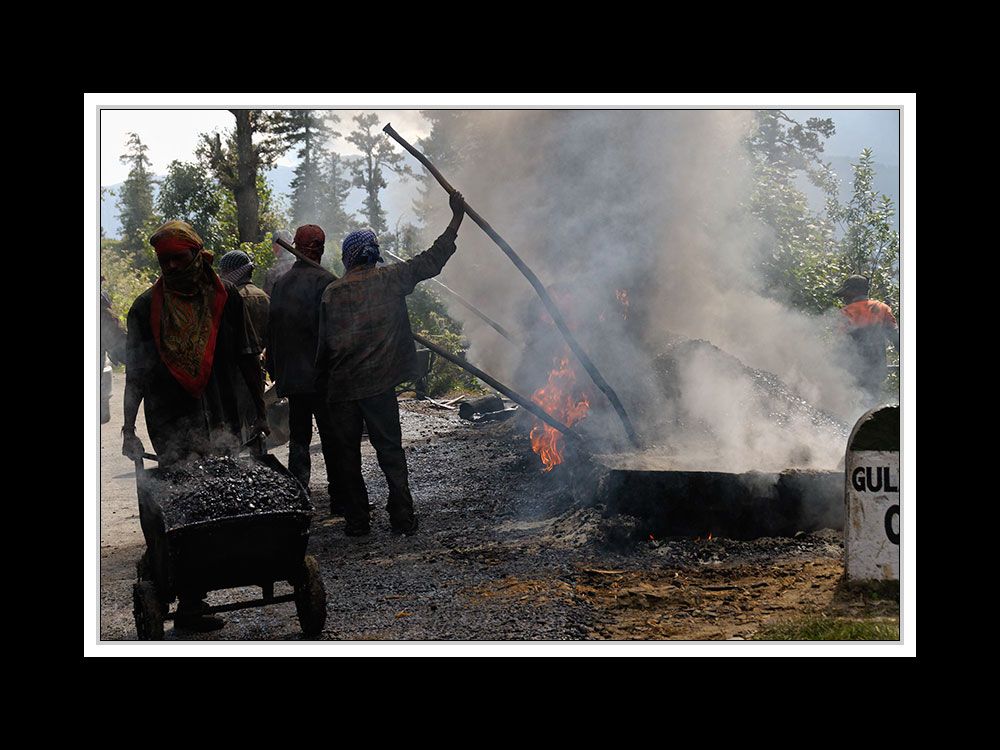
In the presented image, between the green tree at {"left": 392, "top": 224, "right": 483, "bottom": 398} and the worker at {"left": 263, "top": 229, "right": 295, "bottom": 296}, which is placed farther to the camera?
the green tree at {"left": 392, "top": 224, "right": 483, "bottom": 398}

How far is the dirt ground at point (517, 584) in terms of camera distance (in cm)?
464

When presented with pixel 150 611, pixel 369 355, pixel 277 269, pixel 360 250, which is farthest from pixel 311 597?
pixel 277 269

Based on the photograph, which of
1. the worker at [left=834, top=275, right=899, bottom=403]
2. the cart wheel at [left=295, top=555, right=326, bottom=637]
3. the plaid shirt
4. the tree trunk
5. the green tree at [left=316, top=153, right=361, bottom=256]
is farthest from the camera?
the green tree at [left=316, top=153, right=361, bottom=256]

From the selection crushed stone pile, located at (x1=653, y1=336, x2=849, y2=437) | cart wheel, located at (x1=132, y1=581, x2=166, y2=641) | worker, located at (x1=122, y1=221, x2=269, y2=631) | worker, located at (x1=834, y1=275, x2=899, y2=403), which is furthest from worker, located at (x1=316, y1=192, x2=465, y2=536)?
worker, located at (x1=834, y1=275, x2=899, y2=403)

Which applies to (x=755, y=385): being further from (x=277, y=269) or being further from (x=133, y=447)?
(x=133, y=447)

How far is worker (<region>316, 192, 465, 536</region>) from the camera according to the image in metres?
6.60

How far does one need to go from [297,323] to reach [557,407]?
8.50ft

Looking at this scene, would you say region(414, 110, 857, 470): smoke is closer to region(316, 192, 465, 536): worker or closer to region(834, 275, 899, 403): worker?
region(834, 275, 899, 403): worker

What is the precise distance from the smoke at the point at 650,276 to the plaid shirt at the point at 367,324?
80.1 inches

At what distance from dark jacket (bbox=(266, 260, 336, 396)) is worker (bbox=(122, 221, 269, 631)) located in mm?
2009

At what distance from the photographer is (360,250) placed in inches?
263

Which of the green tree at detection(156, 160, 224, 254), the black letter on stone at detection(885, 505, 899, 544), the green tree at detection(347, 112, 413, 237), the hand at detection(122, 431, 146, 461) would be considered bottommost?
the black letter on stone at detection(885, 505, 899, 544)

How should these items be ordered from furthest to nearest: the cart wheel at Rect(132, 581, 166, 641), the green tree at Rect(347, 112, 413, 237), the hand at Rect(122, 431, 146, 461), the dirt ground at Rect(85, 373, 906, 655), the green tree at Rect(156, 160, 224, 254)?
1. the green tree at Rect(347, 112, 413, 237)
2. the green tree at Rect(156, 160, 224, 254)
3. the dirt ground at Rect(85, 373, 906, 655)
4. the hand at Rect(122, 431, 146, 461)
5. the cart wheel at Rect(132, 581, 166, 641)
